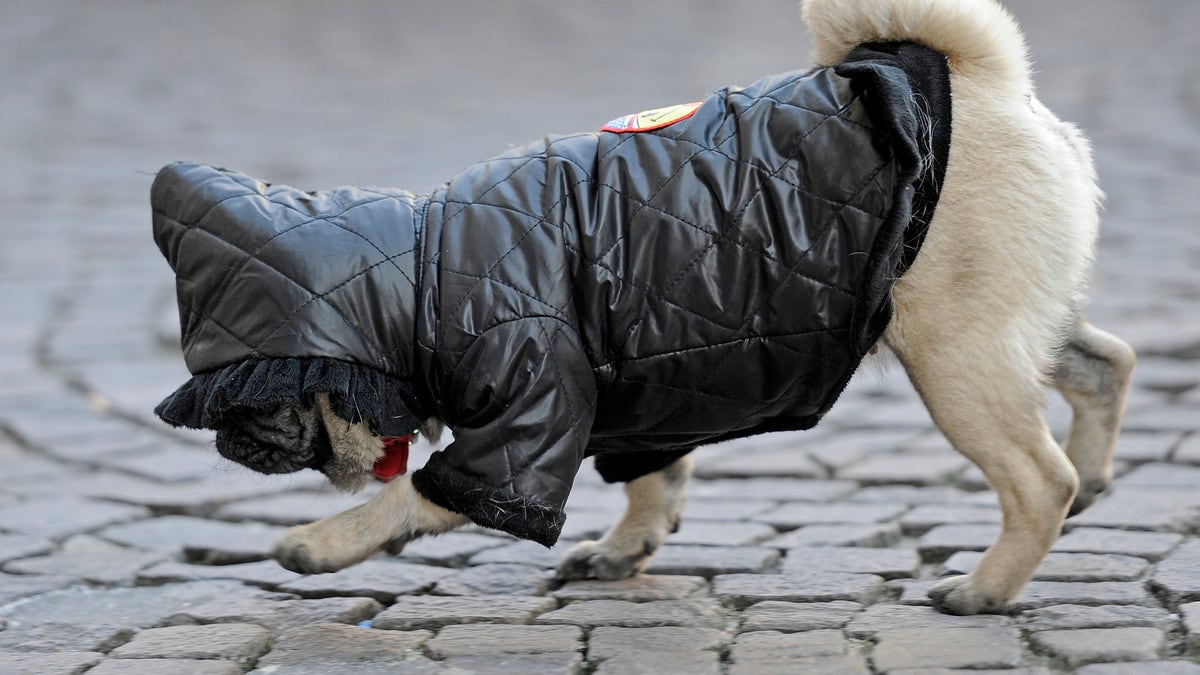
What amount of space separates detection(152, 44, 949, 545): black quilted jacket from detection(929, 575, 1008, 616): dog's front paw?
1.82 ft

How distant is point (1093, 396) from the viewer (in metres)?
3.67

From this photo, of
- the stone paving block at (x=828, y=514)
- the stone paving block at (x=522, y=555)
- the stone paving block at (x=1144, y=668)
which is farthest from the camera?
the stone paving block at (x=828, y=514)

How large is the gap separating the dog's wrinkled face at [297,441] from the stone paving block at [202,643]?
0.40 metres

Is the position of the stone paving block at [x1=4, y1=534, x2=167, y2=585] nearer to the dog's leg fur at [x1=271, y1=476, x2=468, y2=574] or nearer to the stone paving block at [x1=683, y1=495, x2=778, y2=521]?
the dog's leg fur at [x1=271, y1=476, x2=468, y2=574]

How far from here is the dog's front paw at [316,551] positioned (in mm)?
3139

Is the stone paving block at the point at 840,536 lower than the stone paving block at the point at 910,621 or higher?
lower

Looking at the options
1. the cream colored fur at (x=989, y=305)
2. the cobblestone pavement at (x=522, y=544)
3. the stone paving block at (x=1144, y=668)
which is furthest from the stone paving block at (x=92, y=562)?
the stone paving block at (x=1144, y=668)

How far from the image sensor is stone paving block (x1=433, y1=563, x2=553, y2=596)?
359 cm

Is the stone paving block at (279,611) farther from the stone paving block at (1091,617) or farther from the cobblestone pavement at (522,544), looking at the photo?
the stone paving block at (1091,617)

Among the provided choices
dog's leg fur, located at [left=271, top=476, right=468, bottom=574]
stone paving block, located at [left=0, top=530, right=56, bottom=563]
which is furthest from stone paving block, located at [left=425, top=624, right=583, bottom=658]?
stone paving block, located at [left=0, top=530, right=56, bottom=563]

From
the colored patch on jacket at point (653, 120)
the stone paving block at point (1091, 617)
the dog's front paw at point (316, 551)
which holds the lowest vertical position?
the stone paving block at point (1091, 617)

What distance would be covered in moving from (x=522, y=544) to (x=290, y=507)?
2.92 feet

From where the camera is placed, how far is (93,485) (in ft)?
15.5

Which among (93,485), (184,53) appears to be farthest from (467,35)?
(93,485)
